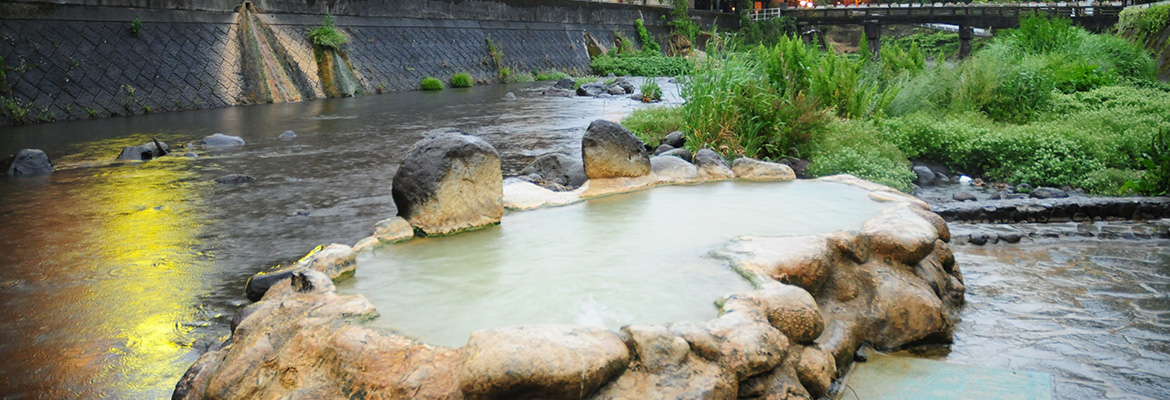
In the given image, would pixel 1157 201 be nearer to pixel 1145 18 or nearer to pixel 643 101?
pixel 643 101

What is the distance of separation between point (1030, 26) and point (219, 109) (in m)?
18.1

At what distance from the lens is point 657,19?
1629 inches

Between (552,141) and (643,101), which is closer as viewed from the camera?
(552,141)

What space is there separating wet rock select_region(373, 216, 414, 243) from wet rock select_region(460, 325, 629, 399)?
6.21 ft

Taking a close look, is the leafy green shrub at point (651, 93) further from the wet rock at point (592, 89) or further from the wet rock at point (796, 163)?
the wet rock at point (796, 163)

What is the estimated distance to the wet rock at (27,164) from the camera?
32.4ft

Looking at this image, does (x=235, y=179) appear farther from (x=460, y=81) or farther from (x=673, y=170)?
(x=460, y=81)

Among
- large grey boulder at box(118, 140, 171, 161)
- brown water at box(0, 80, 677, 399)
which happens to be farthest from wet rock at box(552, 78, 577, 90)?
large grey boulder at box(118, 140, 171, 161)

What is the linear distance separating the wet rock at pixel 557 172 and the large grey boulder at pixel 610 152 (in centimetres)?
145

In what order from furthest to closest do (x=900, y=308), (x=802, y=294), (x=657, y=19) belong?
1. (x=657, y=19)
2. (x=900, y=308)
3. (x=802, y=294)

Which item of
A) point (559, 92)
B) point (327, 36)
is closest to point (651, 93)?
point (559, 92)

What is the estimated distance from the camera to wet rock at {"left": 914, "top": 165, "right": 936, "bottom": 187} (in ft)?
29.9

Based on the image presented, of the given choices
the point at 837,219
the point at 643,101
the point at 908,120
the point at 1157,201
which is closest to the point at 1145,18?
the point at 643,101

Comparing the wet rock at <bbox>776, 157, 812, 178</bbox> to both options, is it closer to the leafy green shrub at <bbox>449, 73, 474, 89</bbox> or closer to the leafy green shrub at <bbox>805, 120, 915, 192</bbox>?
the leafy green shrub at <bbox>805, 120, 915, 192</bbox>
